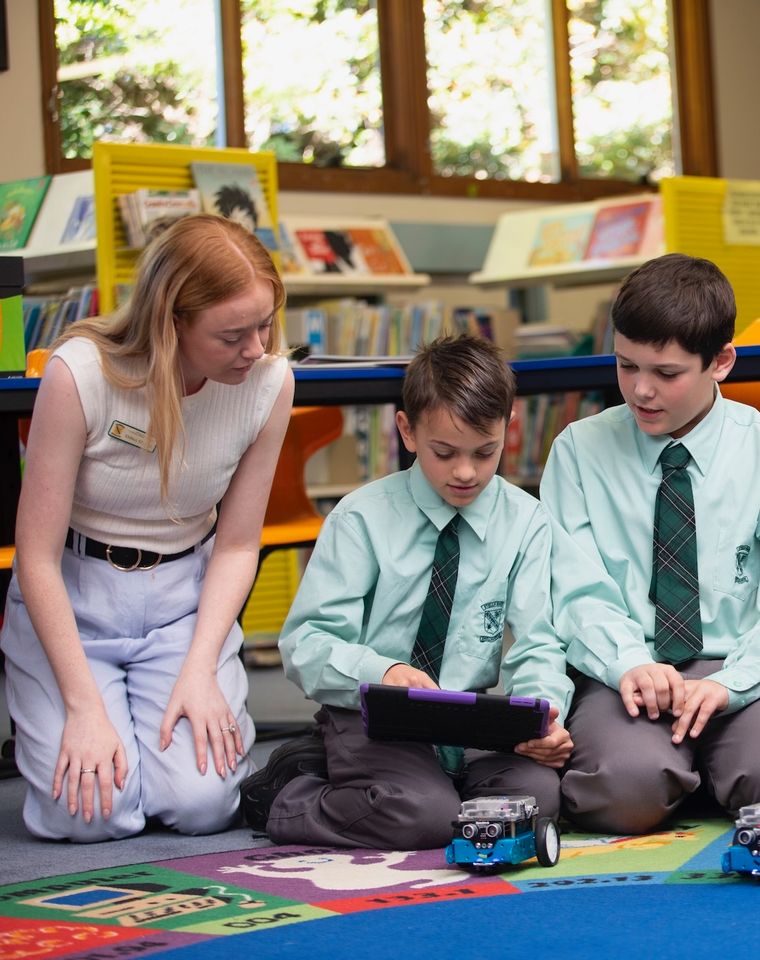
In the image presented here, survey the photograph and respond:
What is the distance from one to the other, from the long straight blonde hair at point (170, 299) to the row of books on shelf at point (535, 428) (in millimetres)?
3313

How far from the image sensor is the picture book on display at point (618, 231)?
4820 millimetres

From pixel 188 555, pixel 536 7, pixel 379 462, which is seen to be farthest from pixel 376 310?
pixel 188 555

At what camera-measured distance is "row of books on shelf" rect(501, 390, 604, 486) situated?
522cm

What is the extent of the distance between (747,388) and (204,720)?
1.26 m

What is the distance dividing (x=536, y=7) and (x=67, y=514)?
444cm

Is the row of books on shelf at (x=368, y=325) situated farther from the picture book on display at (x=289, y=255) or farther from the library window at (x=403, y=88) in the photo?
the library window at (x=403, y=88)

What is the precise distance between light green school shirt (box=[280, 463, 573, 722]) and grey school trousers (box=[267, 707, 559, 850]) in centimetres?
7

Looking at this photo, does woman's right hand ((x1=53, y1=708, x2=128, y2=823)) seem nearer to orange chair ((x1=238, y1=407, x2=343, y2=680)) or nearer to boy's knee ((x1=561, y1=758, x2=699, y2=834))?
boy's knee ((x1=561, y1=758, x2=699, y2=834))

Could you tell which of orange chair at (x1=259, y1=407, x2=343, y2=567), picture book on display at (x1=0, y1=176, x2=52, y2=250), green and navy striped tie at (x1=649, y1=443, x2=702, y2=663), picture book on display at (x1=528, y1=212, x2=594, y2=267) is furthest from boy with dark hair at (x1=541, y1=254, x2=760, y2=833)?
picture book on display at (x1=528, y1=212, x2=594, y2=267)

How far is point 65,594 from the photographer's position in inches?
77.4

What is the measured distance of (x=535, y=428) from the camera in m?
5.27

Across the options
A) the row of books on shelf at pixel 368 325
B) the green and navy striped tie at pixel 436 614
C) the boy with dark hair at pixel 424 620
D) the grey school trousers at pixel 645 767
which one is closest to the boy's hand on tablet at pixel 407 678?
the boy with dark hair at pixel 424 620

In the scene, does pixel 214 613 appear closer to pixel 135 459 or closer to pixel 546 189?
pixel 135 459

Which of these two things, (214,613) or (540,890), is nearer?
(540,890)
